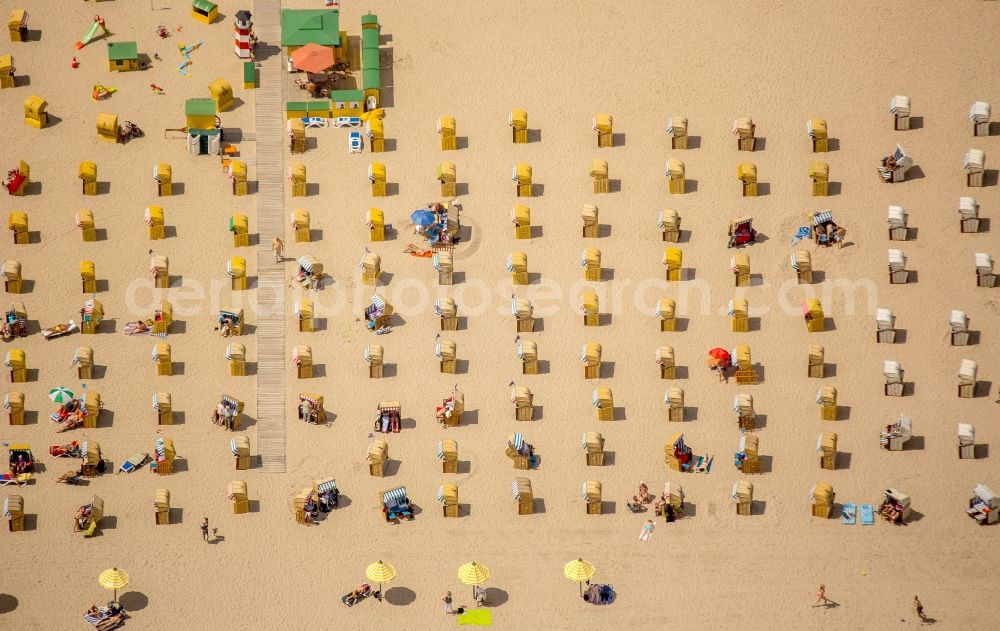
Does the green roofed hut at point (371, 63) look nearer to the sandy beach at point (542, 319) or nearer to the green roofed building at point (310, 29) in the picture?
the sandy beach at point (542, 319)

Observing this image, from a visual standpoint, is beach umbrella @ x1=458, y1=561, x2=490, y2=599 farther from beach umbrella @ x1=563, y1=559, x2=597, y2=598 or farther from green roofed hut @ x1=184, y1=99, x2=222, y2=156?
green roofed hut @ x1=184, y1=99, x2=222, y2=156

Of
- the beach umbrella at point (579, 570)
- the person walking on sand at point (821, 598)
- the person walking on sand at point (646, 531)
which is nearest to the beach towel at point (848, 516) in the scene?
the person walking on sand at point (821, 598)

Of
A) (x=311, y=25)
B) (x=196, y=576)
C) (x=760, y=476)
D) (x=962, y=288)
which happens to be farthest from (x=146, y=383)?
(x=962, y=288)

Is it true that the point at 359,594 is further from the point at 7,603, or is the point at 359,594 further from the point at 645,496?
the point at 7,603

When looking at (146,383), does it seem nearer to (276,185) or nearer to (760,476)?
(276,185)

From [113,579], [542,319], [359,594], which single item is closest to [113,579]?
[113,579]
